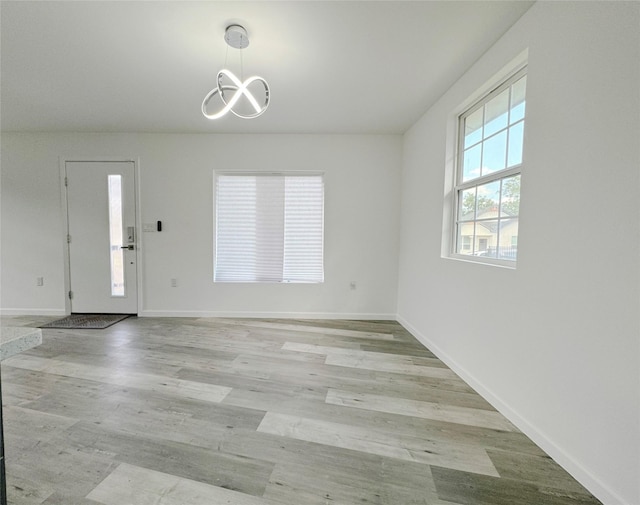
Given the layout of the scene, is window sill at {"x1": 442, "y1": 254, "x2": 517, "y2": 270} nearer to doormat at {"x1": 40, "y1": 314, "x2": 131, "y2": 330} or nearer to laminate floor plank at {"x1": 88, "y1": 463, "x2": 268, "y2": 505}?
laminate floor plank at {"x1": 88, "y1": 463, "x2": 268, "y2": 505}

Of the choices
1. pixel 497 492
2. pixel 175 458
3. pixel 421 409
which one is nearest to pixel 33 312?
pixel 175 458

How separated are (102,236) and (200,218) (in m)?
1.39

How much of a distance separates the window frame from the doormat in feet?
13.7

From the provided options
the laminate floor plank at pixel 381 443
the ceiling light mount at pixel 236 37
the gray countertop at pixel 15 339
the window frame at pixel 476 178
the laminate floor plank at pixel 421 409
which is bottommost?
the laminate floor plank at pixel 381 443

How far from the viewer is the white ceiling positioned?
174cm

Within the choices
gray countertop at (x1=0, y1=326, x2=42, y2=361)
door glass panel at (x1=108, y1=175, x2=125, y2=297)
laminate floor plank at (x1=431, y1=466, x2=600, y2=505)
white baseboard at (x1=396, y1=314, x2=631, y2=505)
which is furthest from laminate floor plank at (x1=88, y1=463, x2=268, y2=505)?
door glass panel at (x1=108, y1=175, x2=125, y2=297)

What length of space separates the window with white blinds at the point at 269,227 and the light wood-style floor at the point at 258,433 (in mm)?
1391

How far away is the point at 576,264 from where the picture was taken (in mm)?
1401

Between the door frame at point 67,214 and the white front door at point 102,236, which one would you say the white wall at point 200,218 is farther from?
the white front door at point 102,236

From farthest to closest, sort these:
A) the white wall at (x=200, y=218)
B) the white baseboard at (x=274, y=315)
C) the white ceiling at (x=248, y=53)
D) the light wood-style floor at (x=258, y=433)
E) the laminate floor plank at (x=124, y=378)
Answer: the white baseboard at (x=274, y=315) < the white wall at (x=200, y=218) < the laminate floor plank at (x=124, y=378) < the white ceiling at (x=248, y=53) < the light wood-style floor at (x=258, y=433)

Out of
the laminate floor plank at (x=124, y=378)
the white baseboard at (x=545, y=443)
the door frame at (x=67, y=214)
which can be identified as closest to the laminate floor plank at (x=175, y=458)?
the laminate floor plank at (x=124, y=378)

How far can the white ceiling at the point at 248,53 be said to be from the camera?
1742 mm

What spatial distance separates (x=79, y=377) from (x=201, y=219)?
2.22m

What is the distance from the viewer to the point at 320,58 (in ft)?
7.13
